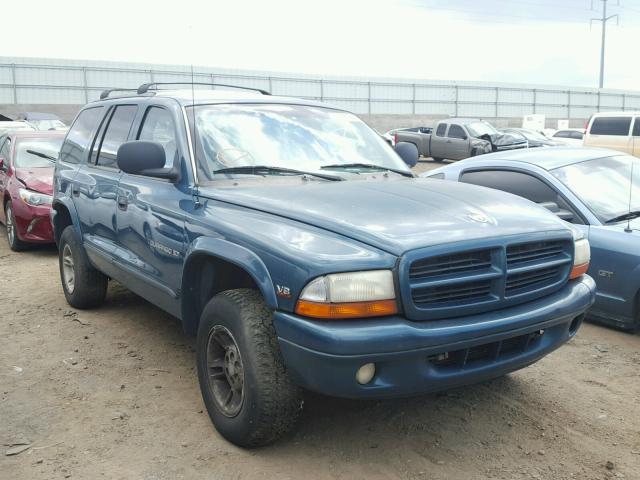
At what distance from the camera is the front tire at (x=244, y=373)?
302 centimetres

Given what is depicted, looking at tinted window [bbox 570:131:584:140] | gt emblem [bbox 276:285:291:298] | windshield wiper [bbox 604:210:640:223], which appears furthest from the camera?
tinted window [bbox 570:131:584:140]

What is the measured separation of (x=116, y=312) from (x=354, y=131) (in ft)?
9.14

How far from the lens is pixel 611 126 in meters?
15.0

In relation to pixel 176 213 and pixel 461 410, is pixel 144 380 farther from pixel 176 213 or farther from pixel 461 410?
pixel 461 410

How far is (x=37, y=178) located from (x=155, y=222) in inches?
207

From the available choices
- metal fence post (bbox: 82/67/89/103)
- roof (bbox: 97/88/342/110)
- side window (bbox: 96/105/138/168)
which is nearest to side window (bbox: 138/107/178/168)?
roof (bbox: 97/88/342/110)

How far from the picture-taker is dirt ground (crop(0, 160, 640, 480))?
10.3ft

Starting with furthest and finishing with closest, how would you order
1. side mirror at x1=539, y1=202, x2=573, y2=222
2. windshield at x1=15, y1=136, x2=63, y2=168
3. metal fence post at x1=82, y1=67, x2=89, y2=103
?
metal fence post at x1=82, y1=67, x2=89, y2=103, windshield at x1=15, y1=136, x2=63, y2=168, side mirror at x1=539, y1=202, x2=573, y2=222

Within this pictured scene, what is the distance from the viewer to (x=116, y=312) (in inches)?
227

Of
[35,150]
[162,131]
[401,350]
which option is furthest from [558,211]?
[35,150]

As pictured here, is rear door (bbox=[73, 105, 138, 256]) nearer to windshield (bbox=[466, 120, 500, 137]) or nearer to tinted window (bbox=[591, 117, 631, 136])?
tinted window (bbox=[591, 117, 631, 136])

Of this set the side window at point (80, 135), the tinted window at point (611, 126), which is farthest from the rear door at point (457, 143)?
the side window at point (80, 135)

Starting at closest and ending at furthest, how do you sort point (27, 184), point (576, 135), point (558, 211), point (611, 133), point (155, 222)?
point (155, 222) → point (558, 211) → point (27, 184) → point (611, 133) → point (576, 135)

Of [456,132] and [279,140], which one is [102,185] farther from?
[456,132]
